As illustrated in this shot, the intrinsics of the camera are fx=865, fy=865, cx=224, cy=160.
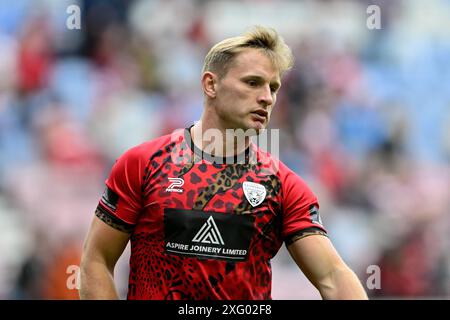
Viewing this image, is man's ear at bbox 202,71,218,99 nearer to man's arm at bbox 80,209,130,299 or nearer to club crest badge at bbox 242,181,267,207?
club crest badge at bbox 242,181,267,207

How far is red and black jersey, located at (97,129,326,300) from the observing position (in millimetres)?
4391

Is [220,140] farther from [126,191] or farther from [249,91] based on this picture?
[126,191]

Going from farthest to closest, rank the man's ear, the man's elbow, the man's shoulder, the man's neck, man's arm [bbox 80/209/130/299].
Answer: the man's ear, the man's neck, the man's shoulder, man's arm [bbox 80/209/130/299], the man's elbow

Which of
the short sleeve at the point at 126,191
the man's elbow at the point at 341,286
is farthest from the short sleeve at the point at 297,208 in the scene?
the short sleeve at the point at 126,191

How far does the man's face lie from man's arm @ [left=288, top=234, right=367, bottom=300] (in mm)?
676

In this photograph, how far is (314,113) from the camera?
380 inches

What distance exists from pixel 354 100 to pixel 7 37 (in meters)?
3.95

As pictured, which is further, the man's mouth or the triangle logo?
the man's mouth

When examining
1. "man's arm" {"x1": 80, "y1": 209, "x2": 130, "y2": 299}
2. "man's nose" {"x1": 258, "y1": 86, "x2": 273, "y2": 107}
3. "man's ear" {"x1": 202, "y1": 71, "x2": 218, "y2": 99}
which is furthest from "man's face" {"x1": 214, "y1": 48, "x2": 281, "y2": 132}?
"man's arm" {"x1": 80, "y1": 209, "x2": 130, "y2": 299}

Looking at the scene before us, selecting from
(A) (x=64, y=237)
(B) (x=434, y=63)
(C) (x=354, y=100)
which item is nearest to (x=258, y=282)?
(A) (x=64, y=237)

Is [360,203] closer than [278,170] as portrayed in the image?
No

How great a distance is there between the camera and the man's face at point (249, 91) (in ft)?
15.2

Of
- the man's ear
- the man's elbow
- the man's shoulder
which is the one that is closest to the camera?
the man's elbow
